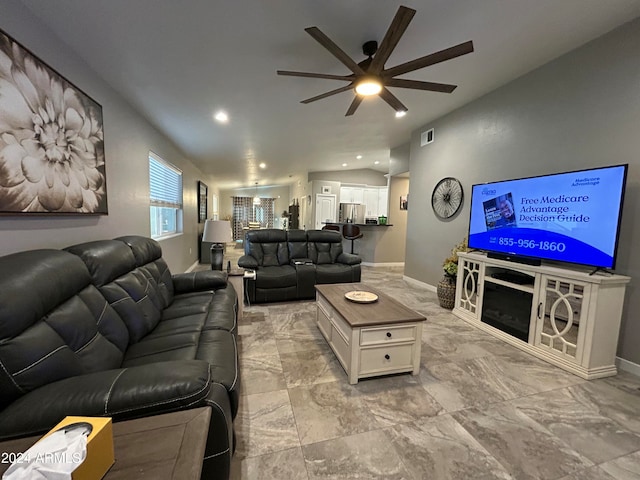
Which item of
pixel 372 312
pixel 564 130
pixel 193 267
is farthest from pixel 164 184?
pixel 564 130

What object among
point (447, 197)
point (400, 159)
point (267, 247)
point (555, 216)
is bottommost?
point (267, 247)

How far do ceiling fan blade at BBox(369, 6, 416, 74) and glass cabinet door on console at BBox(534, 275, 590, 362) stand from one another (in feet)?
7.56

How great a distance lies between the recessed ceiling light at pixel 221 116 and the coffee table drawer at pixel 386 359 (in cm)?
330

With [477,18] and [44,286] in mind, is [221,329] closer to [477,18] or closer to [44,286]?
[44,286]

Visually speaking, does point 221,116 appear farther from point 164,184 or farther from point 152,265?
point 152,265

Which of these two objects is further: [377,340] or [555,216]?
[555,216]

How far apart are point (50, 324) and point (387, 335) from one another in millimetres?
1916

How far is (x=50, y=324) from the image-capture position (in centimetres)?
116

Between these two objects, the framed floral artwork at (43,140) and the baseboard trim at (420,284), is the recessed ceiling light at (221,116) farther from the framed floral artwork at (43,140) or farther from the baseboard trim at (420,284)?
the baseboard trim at (420,284)

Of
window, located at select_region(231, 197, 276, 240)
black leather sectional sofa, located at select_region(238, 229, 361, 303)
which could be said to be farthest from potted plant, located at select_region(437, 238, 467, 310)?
window, located at select_region(231, 197, 276, 240)

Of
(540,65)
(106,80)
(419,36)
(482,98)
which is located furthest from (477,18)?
(106,80)

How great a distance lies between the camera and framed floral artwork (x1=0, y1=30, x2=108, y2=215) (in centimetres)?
146

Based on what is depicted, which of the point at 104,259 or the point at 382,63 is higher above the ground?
the point at 382,63

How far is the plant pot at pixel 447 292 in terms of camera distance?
3.55 m
